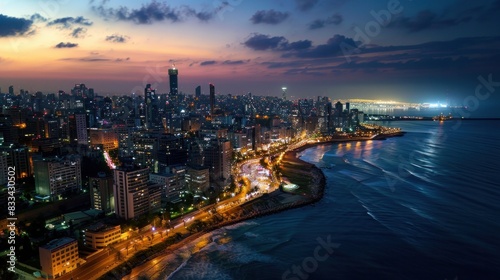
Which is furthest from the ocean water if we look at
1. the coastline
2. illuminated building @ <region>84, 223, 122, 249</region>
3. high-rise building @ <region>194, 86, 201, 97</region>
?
high-rise building @ <region>194, 86, 201, 97</region>

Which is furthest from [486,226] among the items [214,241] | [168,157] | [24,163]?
[24,163]

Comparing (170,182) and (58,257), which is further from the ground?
(170,182)

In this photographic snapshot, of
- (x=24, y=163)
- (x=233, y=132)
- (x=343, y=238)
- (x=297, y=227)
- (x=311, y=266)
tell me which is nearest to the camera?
(x=311, y=266)

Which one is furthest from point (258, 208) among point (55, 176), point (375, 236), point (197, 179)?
point (55, 176)

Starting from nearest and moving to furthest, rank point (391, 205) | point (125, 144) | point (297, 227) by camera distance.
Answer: point (297, 227) < point (391, 205) < point (125, 144)

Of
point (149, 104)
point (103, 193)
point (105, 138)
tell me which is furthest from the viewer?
point (149, 104)

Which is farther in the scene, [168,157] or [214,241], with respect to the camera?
[168,157]

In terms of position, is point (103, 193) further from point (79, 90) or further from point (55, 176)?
point (79, 90)

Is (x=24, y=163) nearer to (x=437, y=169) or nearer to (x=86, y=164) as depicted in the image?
(x=86, y=164)
